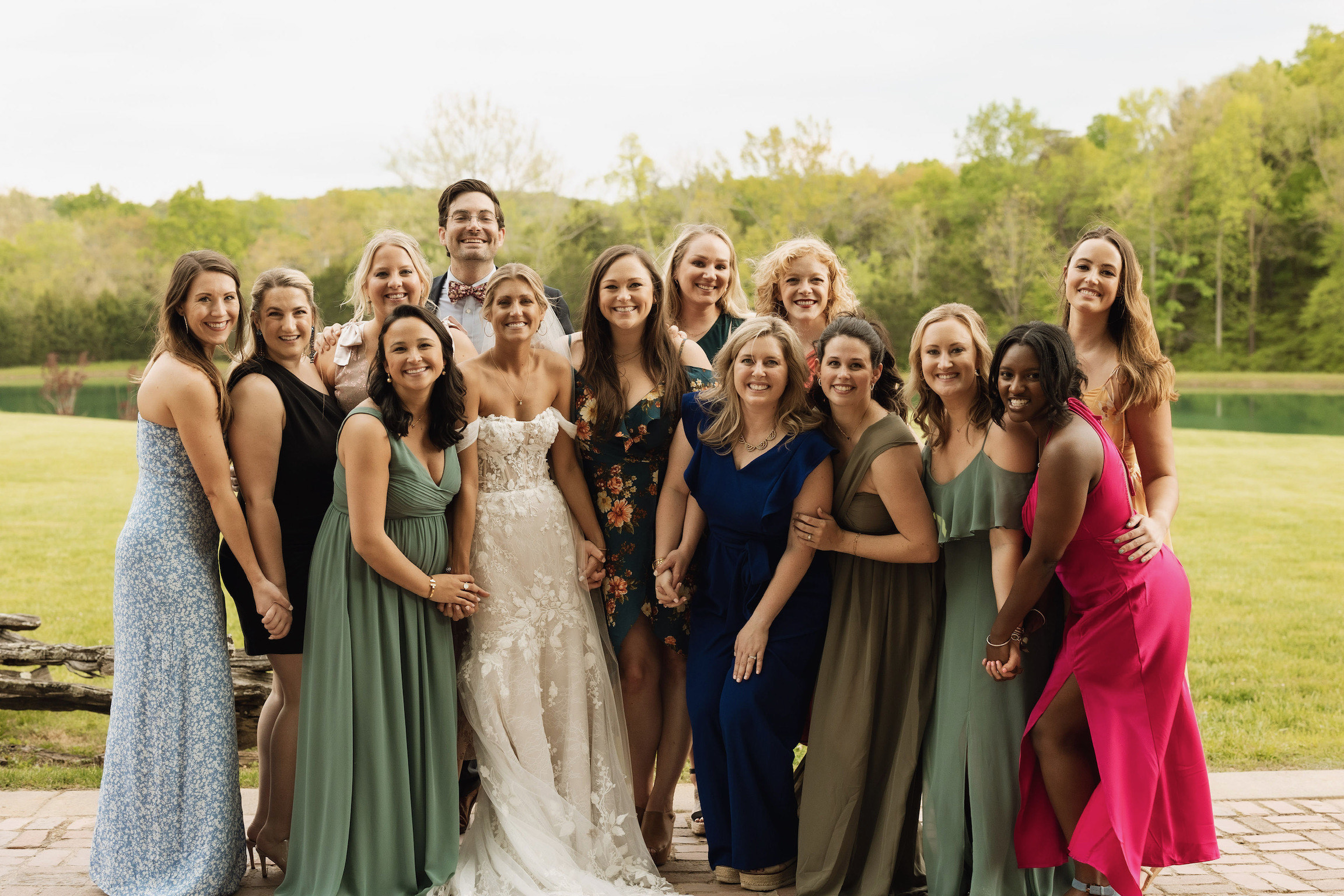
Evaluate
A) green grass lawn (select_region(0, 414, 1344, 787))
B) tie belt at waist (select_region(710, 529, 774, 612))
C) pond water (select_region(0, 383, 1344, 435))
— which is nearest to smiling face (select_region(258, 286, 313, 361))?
tie belt at waist (select_region(710, 529, 774, 612))

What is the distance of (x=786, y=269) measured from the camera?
181 inches

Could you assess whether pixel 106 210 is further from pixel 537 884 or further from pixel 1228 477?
pixel 537 884

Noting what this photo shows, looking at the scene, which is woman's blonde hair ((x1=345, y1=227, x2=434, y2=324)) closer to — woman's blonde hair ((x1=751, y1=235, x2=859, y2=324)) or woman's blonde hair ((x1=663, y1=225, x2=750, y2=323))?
woman's blonde hair ((x1=663, y1=225, x2=750, y2=323))

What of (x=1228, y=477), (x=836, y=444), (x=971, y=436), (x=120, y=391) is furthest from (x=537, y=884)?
(x=120, y=391)

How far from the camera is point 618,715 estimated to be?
4.03 metres

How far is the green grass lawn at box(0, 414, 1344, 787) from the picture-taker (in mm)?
5875

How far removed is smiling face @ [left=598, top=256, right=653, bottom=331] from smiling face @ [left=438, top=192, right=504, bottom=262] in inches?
39.5

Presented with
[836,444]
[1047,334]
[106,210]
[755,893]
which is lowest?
[755,893]

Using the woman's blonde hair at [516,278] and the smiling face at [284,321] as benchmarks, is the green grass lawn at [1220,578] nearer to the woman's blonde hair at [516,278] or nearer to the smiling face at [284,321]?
the smiling face at [284,321]

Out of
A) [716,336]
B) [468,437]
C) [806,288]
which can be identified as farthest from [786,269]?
[468,437]

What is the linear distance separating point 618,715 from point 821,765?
2.85ft

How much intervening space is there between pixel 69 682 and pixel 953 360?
195 inches

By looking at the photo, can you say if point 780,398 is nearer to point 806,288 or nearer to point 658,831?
point 806,288

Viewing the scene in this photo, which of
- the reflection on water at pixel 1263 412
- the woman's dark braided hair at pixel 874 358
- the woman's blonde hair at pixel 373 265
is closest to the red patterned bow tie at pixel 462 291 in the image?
the woman's blonde hair at pixel 373 265
